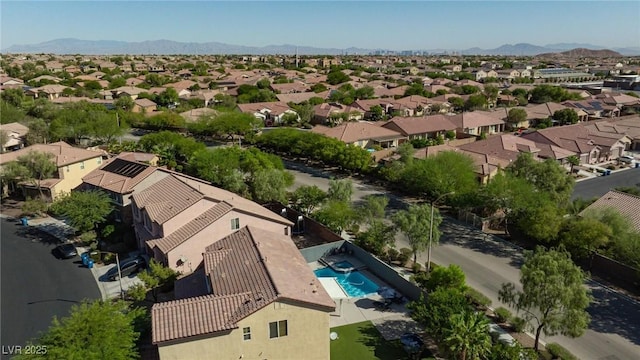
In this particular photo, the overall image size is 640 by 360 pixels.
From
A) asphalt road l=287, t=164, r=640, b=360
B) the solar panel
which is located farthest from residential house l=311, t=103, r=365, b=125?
the solar panel

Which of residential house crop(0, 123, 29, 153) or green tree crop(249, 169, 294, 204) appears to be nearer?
green tree crop(249, 169, 294, 204)

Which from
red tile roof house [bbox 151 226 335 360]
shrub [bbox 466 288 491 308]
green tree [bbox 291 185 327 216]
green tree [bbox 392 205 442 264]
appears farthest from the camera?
green tree [bbox 291 185 327 216]

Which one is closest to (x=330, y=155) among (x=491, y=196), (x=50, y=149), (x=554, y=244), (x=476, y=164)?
(x=476, y=164)

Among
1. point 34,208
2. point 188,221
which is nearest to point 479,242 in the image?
point 188,221

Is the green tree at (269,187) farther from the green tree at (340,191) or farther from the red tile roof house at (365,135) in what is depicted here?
the red tile roof house at (365,135)

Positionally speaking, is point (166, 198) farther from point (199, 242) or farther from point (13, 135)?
point (13, 135)

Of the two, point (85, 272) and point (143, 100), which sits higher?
point (143, 100)

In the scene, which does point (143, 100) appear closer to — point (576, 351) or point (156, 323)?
point (156, 323)

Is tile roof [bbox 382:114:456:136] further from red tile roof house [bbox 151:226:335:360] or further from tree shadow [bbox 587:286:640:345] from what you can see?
red tile roof house [bbox 151:226:335:360]
